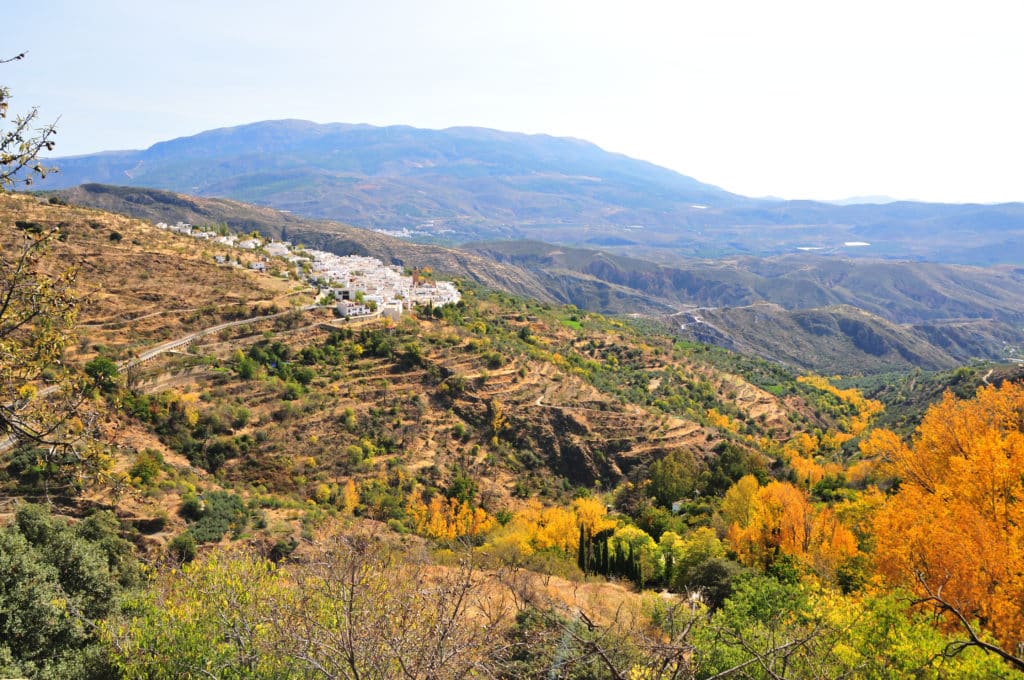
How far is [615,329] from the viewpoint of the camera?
83000mm

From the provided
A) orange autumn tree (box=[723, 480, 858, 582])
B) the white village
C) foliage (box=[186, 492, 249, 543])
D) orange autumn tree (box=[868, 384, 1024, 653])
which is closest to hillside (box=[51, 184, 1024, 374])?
the white village

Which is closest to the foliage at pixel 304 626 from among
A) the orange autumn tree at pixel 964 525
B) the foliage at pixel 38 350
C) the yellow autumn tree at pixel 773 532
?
the foliage at pixel 38 350

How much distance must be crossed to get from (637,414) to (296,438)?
27.7 m

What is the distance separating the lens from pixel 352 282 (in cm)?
6384

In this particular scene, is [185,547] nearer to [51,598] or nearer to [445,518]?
[51,598]

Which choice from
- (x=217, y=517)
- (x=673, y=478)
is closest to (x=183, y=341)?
(x=217, y=517)

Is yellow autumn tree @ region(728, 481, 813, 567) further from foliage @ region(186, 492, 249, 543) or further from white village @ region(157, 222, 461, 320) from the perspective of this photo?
white village @ region(157, 222, 461, 320)

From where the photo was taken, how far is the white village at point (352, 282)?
2133 inches

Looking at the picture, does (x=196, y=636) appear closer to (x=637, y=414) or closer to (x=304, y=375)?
(x=304, y=375)

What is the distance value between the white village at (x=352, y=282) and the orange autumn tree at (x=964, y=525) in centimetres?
4338

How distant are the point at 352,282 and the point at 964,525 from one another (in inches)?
2321

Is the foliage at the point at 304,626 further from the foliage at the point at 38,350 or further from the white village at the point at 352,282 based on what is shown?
the white village at the point at 352,282

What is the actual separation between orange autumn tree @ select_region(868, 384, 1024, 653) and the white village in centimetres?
4338

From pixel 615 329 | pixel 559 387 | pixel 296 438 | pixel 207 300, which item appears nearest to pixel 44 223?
pixel 207 300
